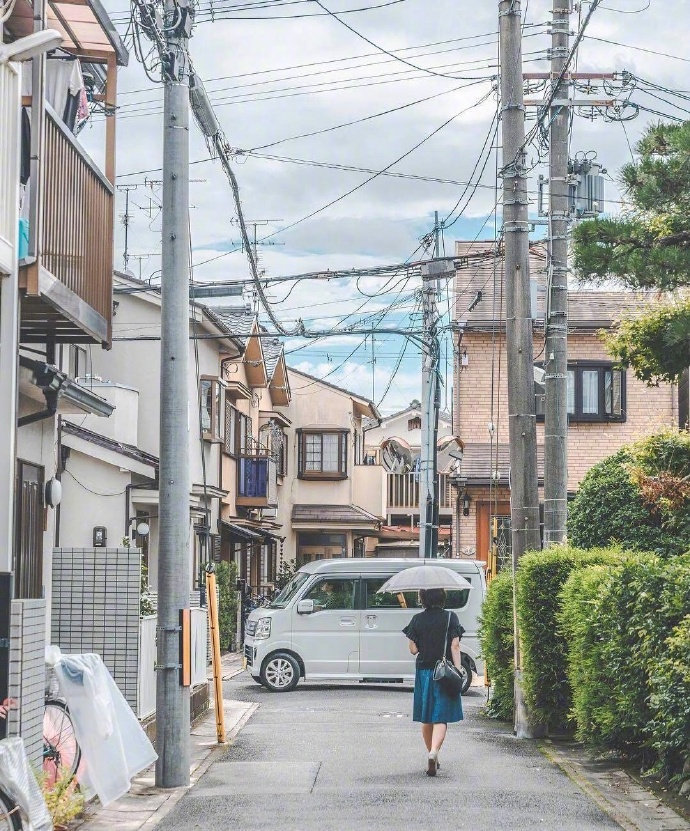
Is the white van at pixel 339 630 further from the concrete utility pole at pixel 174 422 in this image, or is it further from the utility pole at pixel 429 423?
the concrete utility pole at pixel 174 422

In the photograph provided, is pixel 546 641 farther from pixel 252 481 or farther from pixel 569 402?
pixel 252 481

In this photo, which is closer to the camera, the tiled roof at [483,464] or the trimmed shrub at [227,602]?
the trimmed shrub at [227,602]

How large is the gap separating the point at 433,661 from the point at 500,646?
4.80 metres

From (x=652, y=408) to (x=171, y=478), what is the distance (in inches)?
880

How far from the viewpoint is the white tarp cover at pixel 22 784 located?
7.05 meters

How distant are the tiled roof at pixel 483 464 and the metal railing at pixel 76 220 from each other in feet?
58.9

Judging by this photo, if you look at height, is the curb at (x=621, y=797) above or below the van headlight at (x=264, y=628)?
below

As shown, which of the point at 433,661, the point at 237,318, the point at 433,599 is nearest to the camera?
the point at 433,661

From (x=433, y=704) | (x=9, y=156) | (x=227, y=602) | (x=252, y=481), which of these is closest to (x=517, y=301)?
(x=433, y=704)

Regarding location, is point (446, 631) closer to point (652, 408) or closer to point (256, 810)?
point (256, 810)

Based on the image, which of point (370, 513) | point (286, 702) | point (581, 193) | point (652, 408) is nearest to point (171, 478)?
point (581, 193)

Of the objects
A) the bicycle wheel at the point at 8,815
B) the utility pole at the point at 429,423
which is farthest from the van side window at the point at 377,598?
the bicycle wheel at the point at 8,815

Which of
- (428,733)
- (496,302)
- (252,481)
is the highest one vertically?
(496,302)

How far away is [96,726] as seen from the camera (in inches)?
357
